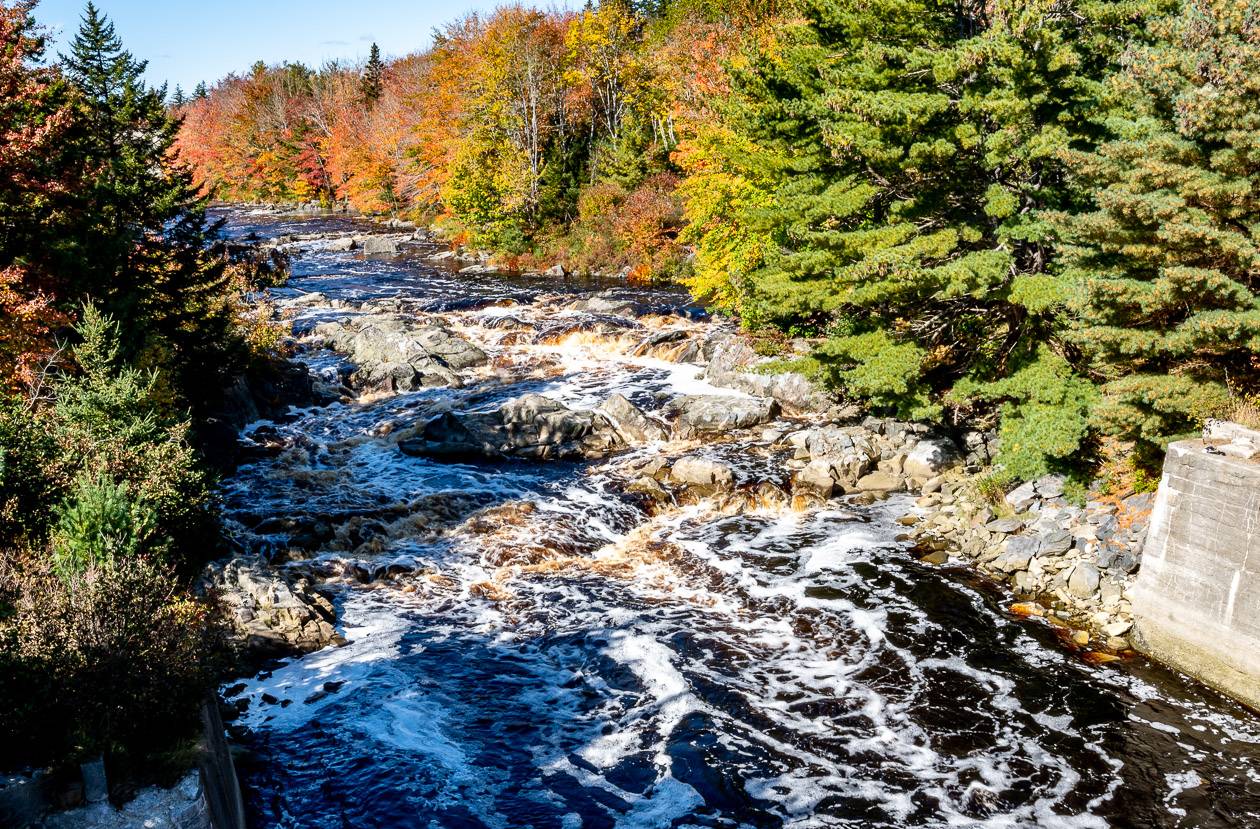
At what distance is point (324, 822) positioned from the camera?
10.1m

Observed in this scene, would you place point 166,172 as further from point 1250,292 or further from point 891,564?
point 1250,292

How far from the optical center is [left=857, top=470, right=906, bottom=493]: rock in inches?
787

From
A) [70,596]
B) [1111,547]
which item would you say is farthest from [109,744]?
[1111,547]

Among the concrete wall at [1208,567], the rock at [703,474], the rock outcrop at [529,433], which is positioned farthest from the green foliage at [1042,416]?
the rock outcrop at [529,433]

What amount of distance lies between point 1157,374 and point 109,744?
55.0ft

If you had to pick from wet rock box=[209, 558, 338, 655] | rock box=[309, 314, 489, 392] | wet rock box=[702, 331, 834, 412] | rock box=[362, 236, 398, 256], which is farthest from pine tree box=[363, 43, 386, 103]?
wet rock box=[209, 558, 338, 655]

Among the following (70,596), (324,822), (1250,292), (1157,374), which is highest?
(1250,292)

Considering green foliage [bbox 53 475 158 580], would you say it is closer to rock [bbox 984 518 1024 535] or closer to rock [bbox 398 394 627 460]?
rock [bbox 398 394 627 460]

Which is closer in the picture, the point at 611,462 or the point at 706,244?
the point at 611,462

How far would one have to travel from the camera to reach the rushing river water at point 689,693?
34.6 feet

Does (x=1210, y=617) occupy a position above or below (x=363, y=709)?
above

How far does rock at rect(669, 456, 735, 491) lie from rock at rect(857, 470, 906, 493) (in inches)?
129

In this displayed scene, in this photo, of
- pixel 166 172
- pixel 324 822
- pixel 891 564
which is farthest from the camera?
pixel 166 172

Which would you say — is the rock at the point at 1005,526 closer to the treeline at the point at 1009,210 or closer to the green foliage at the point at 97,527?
the treeline at the point at 1009,210
